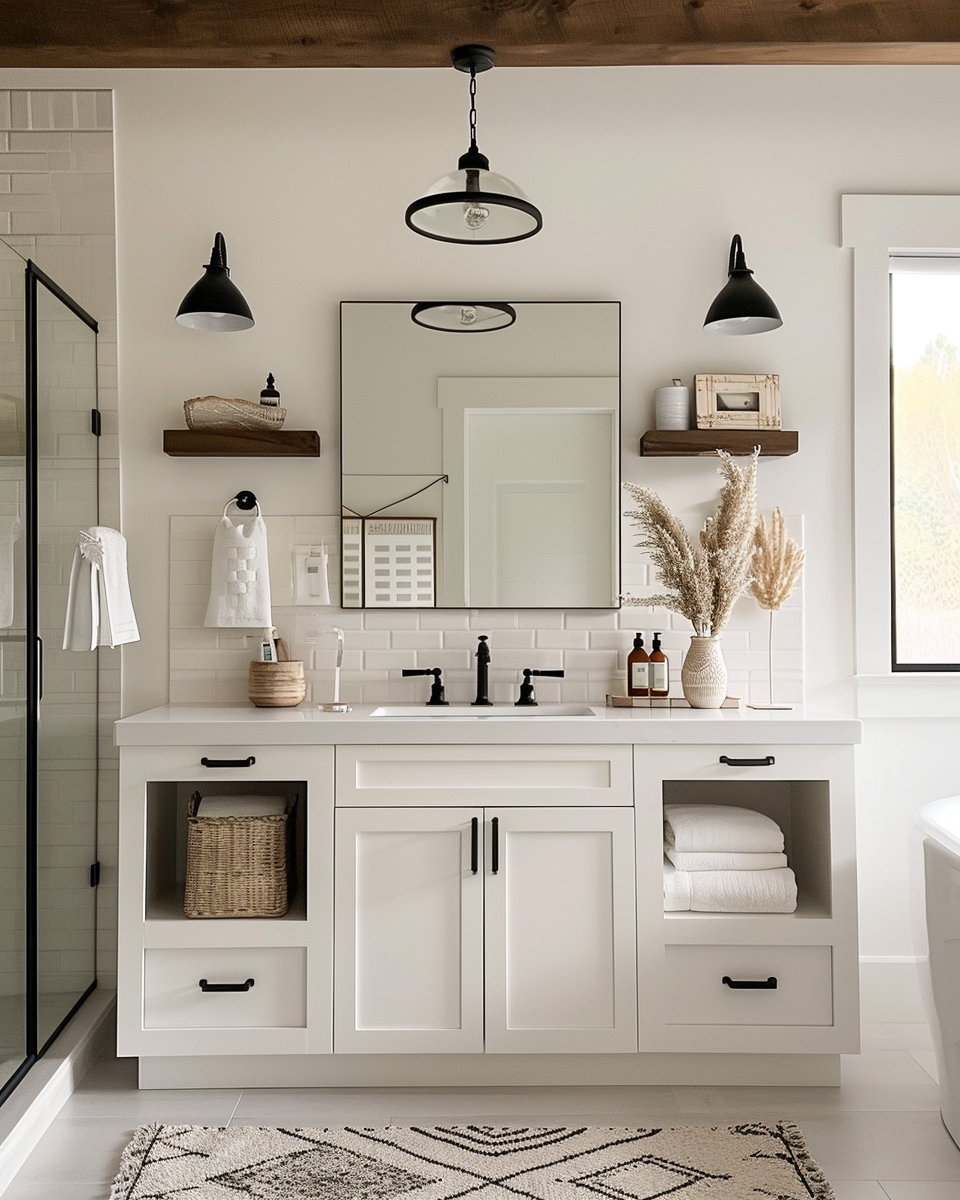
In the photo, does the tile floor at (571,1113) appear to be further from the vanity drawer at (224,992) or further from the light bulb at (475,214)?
the light bulb at (475,214)

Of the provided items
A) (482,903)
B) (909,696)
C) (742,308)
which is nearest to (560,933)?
(482,903)

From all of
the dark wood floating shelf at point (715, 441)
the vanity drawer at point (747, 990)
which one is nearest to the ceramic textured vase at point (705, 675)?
the dark wood floating shelf at point (715, 441)

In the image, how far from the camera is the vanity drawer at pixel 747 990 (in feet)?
8.70

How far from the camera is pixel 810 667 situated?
3.26m

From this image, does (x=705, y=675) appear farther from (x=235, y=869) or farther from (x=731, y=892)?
(x=235, y=869)

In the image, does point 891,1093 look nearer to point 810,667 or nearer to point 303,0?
point 810,667

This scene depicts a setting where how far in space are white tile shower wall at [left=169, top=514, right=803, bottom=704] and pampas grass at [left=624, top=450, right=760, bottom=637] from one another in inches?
10.0

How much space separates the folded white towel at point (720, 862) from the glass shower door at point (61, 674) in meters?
1.65

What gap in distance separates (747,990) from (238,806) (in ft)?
4.58

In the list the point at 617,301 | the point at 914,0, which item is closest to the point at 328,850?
the point at 617,301

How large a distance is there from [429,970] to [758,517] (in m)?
1.64

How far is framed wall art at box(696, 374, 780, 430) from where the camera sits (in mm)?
3182

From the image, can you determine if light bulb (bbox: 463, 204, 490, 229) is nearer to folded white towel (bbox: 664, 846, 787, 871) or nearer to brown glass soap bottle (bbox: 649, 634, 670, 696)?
brown glass soap bottle (bbox: 649, 634, 670, 696)

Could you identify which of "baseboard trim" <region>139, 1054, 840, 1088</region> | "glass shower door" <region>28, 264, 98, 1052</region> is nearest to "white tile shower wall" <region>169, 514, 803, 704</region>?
"glass shower door" <region>28, 264, 98, 1052</region>
